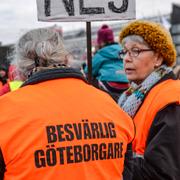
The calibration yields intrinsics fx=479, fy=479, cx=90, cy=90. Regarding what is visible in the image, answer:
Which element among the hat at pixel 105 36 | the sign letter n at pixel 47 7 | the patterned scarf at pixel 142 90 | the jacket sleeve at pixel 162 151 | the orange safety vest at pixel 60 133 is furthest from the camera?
the hat at pixel 105 36

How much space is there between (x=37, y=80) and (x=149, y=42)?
1.02 meters

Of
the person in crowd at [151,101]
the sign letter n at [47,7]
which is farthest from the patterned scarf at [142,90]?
the sign letter n at [47,7]

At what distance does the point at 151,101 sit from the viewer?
2812mm

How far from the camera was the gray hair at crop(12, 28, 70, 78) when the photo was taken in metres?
2.29

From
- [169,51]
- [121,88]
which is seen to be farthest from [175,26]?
[169,51]

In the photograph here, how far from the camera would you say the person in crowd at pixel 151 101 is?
263 centimetres

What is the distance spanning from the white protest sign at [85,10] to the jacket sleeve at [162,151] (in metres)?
1.08

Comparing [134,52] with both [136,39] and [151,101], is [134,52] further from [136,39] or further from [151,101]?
[151,101]

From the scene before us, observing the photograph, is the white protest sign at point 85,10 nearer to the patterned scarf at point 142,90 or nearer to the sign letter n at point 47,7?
the sign letter n at point 47,7

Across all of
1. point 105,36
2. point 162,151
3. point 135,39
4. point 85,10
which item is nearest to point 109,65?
point 105,36

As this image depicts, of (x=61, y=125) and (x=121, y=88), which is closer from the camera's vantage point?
(x=61, y=125)

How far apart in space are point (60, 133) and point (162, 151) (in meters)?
0.73

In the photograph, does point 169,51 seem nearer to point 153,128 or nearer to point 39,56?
point 153,128

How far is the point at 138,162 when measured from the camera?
8.87ft
